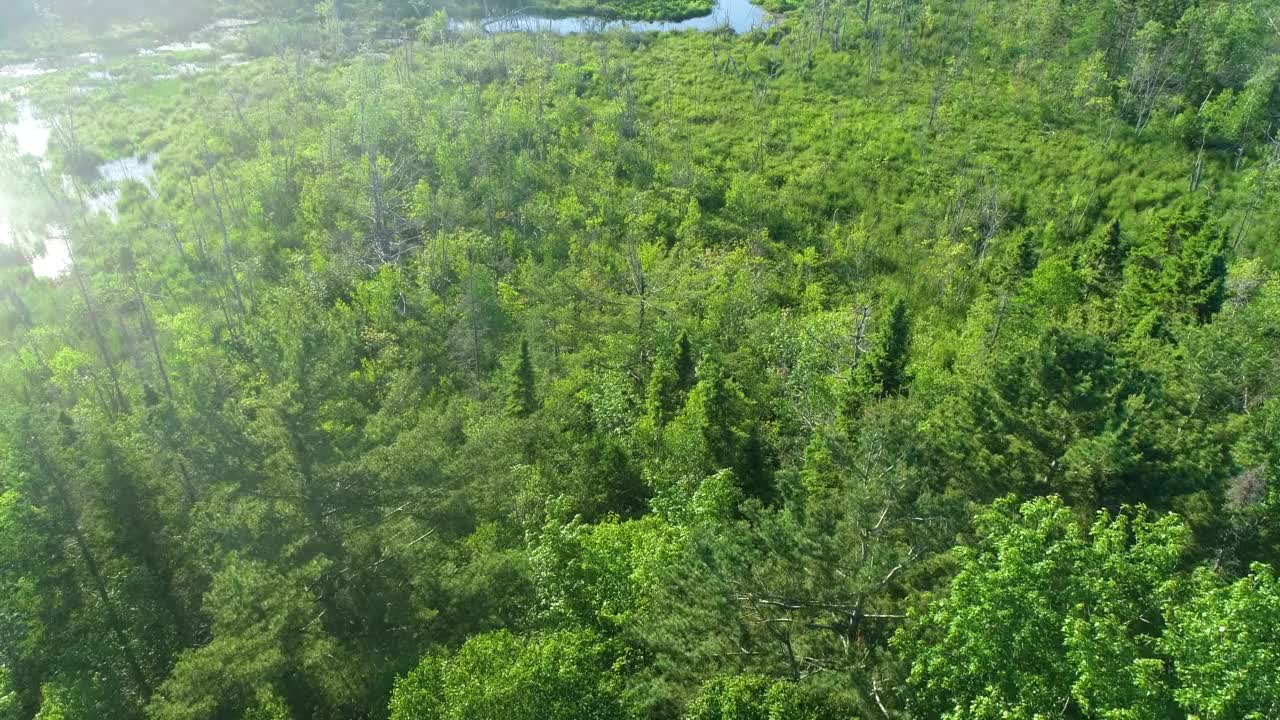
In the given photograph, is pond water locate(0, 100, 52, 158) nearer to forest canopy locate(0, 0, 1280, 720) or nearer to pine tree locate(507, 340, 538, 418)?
forest canopy locate(0, 0, 1280, 720)

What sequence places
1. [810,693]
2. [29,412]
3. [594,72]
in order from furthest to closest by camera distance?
[594,72]
[29,412]
[810,693]

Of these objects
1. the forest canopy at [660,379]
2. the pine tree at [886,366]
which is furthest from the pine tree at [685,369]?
the pine tree at [886,366]

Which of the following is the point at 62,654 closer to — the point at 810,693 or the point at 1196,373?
the point at 810,693

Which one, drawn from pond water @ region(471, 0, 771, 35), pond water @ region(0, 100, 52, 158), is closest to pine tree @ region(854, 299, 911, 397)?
pond water @ region(0, 100, 52, 158)

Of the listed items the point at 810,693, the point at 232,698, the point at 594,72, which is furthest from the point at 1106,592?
the point at 594,72

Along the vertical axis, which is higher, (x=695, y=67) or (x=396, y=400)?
(x=695, y=67)

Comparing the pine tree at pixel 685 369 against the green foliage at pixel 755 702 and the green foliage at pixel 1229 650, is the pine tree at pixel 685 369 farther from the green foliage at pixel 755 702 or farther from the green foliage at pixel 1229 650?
the green foliage at pixel 1229 650
